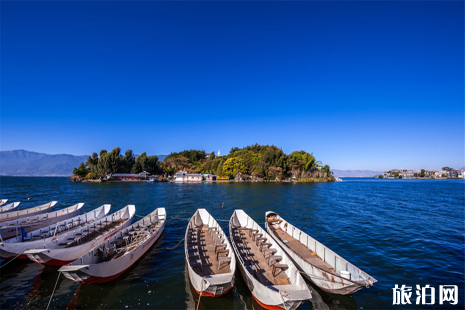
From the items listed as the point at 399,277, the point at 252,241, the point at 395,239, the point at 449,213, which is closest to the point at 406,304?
the point at 399,277

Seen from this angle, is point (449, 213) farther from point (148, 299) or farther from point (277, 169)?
point (277, 169)

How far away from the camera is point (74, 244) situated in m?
15.0

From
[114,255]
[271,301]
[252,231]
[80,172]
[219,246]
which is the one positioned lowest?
[114,255]

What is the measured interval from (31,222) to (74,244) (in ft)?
32.9

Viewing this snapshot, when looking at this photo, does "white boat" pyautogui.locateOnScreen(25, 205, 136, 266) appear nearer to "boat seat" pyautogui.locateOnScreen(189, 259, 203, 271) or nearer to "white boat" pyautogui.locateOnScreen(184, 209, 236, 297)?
"white boat" pyautogui.locateOnScreen(184, 209, 236, 297)

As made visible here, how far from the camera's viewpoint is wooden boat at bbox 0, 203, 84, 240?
17816 millimetres

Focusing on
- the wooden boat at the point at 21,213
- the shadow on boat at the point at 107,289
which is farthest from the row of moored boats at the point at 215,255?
the wooden boat at the point at 21,213

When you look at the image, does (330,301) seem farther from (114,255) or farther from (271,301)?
(114,255)

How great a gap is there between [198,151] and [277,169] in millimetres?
91184

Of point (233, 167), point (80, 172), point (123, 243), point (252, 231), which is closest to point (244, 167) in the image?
point (233, 167)

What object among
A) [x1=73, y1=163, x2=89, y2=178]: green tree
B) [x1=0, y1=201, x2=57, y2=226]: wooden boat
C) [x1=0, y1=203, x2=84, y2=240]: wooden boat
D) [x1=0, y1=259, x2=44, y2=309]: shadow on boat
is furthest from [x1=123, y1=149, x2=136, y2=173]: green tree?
[x1=0, y1=259, x2=44, y2=309]: shadow on boat

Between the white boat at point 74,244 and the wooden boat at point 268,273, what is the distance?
10.4m

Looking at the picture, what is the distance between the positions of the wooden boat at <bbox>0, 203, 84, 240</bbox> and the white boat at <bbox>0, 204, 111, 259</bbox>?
302 centimetres

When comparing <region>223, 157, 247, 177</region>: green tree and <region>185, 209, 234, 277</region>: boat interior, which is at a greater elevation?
<region>223, 157, 247, 177</region>: green tree
